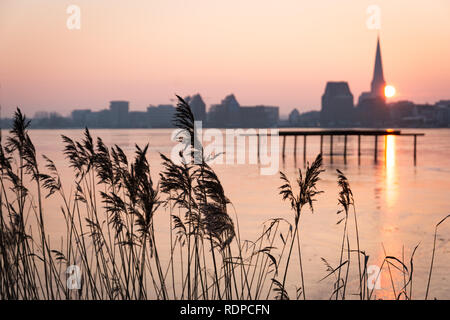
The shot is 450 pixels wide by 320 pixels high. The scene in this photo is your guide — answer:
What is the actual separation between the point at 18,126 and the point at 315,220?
1372cm

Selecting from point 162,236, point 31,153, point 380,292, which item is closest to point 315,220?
point 162,236

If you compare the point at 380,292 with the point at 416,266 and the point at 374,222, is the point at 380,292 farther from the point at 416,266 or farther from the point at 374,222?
the point at 374,222

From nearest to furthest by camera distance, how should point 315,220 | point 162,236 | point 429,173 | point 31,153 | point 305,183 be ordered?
point 305,183 < point 31,153 < point 162,236 < point 315,220 < point 429,173

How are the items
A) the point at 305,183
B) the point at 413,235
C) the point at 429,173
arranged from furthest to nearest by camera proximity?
the point at 429,173, the point at 413,235, the point at 305,183

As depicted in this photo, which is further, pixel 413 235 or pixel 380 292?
pixel 413 235

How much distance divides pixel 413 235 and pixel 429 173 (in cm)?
2627

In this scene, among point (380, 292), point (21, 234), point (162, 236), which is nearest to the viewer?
point (21, 234)

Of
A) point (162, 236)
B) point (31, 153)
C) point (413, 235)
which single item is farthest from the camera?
point (413, 235)

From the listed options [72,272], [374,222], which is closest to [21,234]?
[72,272]

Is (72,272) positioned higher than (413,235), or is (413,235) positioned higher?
(72,272)
